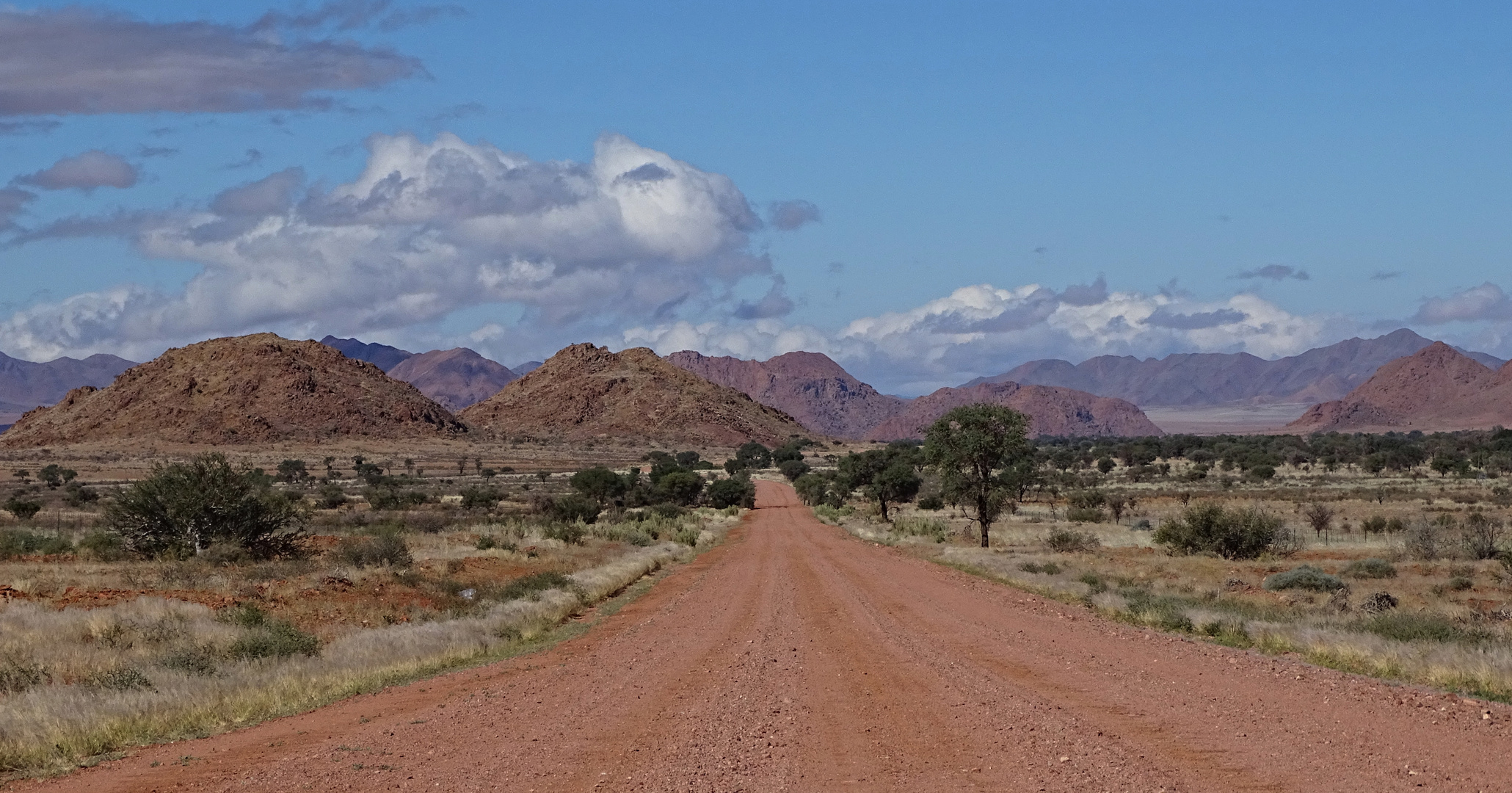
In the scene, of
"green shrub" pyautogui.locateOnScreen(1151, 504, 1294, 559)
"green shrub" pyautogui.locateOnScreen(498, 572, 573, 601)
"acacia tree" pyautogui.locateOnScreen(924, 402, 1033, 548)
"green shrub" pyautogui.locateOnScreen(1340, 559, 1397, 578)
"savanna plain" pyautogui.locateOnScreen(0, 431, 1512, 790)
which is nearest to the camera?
"savanna plain" pyautogui.locateOnScreen(0, 431, 1512, 790)

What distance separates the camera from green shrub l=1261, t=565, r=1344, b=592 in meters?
26.7

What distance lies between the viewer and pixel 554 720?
39.7 ft

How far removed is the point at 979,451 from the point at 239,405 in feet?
419

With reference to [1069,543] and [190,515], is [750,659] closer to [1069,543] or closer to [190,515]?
[190,515]

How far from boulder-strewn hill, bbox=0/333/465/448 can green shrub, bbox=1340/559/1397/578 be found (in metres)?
131

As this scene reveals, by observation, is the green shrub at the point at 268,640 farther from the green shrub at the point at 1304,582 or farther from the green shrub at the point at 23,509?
the green shrub at the point at 23,509

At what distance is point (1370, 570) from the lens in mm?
30891

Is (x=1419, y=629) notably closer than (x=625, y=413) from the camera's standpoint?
Yes

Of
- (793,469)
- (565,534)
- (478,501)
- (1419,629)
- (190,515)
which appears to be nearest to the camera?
(1419,629)

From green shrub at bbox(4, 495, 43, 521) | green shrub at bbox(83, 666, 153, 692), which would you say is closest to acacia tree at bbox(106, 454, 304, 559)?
green shrub at bbox(83, 666, 153, 692)

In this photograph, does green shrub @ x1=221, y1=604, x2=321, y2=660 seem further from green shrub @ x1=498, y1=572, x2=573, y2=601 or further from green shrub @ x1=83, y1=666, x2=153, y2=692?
green shrub @ x1=498, y1=572, x2=573, y2=601

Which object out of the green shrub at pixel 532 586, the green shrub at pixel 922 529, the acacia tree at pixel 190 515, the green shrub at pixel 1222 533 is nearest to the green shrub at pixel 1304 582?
the green shrub at pixel 1222 533

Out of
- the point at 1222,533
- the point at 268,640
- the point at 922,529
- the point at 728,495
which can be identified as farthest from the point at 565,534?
the point at 728,495

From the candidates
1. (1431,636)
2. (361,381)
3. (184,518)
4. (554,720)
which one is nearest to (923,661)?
(554,720)
